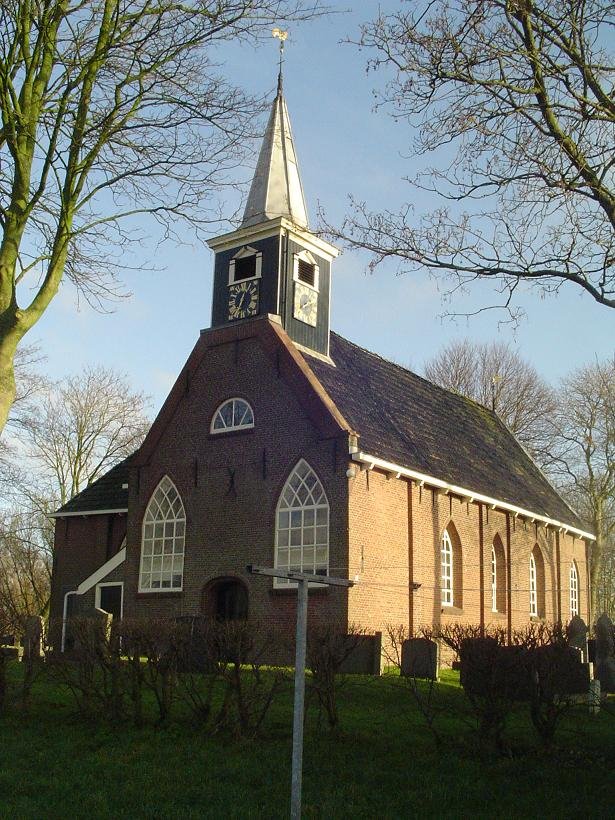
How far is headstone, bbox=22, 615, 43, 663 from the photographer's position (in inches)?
518

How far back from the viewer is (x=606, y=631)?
18.7 meters

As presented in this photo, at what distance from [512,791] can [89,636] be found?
641cm

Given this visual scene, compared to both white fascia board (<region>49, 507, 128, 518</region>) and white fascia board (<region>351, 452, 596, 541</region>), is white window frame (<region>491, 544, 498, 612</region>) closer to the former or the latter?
white fascia board (<region>351, 452, 596, 541</region>)

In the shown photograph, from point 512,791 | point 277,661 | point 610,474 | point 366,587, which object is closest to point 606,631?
point 366,587

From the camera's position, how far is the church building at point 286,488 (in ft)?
74.1

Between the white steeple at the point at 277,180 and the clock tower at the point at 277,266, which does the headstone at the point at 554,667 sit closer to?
the clock tower at the point at 277,266

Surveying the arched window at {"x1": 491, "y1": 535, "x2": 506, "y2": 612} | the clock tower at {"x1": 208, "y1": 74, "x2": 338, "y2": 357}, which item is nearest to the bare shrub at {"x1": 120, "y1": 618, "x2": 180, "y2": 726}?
the clock tower at {"x1": 208, "y1": 74, "x2": 338, "y2": 357}

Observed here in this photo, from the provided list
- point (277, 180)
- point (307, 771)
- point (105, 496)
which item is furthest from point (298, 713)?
point (105, 496)

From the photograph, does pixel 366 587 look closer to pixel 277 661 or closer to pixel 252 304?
pixel 277 661

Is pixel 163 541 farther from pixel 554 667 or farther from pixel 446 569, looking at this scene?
pixel 554 667

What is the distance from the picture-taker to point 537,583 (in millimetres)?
32562

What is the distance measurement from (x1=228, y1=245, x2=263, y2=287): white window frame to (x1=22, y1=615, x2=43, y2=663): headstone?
521 inches

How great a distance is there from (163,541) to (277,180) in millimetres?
11329

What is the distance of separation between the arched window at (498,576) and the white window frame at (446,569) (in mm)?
3106
